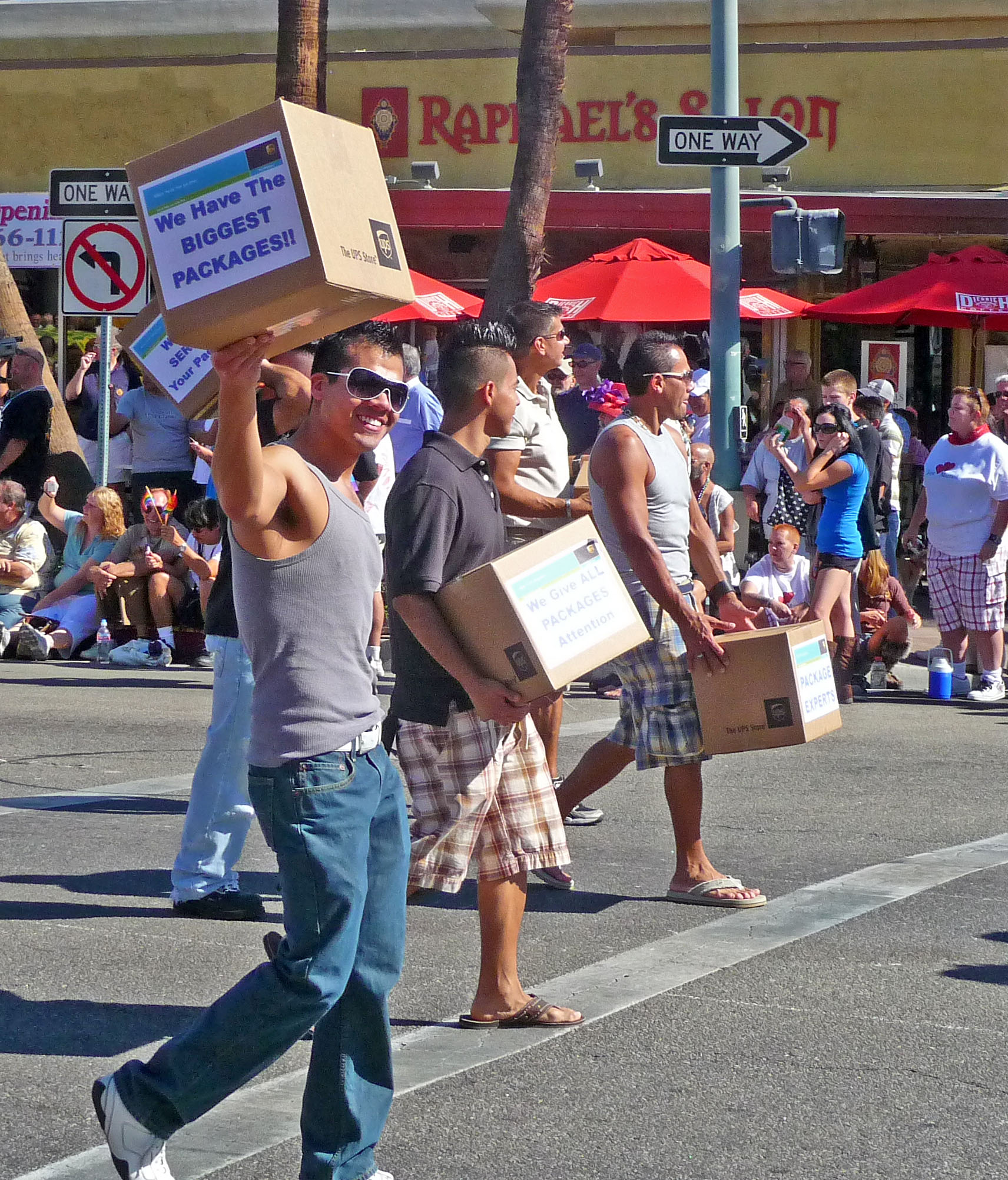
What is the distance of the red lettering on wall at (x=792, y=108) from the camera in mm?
20656

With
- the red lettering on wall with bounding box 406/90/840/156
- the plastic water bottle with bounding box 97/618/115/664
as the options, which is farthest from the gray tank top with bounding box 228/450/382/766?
the red lettering on wall with bounding box 406/90/840/156

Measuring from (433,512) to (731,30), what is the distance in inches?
382

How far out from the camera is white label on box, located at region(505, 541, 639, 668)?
4.76 metres

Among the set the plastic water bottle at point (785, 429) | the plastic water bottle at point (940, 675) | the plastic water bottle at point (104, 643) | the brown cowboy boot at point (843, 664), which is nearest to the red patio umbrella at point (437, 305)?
the plastic water bottle at point (785, 429)

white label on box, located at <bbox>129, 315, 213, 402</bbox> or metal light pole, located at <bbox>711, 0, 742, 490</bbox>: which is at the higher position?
metal light pole, located at <bbox>711, 0, 742, 490</bbox>

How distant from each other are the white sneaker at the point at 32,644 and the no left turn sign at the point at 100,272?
2.36m

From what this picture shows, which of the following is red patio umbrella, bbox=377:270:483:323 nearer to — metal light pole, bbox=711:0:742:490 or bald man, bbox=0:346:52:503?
bald man, bbox=0:346:52:503

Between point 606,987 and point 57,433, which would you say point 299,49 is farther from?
point 606,987

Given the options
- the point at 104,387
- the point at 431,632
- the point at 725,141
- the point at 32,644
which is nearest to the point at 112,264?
the point at 104,387

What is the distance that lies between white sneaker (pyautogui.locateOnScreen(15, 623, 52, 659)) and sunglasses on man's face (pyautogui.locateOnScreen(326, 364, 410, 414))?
32.1 ft

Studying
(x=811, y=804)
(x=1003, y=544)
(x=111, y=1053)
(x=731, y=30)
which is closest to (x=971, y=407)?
(x=1003, y=544)

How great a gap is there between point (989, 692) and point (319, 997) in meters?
9.01

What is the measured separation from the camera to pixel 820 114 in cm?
2062

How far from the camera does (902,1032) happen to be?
500cm
